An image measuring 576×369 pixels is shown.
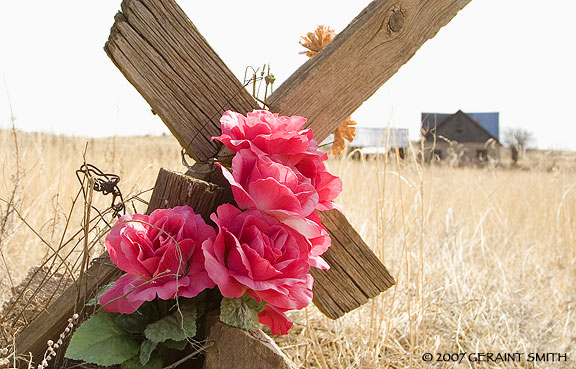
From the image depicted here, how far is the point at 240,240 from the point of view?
37.8 inches

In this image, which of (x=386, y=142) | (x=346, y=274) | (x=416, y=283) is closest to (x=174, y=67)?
Answer: (x=346, y=274)

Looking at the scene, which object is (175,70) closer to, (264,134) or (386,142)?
(264,134)

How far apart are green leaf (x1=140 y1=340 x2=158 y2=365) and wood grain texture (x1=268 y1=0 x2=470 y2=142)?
23.9 inches

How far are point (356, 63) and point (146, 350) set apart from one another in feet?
2.81

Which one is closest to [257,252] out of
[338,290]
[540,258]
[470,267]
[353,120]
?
[338,290]

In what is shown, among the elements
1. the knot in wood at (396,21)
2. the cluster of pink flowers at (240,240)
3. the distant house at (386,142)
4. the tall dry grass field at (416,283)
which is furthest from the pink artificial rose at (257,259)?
the distant house at (386,142)

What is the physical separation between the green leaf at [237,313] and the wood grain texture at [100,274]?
20cm

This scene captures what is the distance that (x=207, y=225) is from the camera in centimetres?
102

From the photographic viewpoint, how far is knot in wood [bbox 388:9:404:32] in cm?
134

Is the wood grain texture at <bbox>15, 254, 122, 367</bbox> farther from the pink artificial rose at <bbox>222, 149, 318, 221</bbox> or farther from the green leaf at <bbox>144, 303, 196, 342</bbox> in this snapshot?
the pink artificial rose at <bbox>222, 149, 318, 221</bbox>

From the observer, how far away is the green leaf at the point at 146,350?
0.95 m

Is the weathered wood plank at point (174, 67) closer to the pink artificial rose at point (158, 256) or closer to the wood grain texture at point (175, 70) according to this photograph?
the wood grain texture at point (175, 70)

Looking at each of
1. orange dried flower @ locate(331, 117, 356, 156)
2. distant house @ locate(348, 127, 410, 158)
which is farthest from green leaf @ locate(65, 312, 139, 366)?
distant house @ locate(348, 127, 410, 158)

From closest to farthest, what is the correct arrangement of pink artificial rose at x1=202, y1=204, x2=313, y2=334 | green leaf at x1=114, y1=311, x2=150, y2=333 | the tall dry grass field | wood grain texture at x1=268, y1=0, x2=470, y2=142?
pink artificial rose at x1=202, y1=204, x2=313, y2=334
green leaf at x1=114, y1=311, x2=150, y2=333
wood grain texture at x1=268, y1=0, x2=470, y2=142
the tall dry grass field
